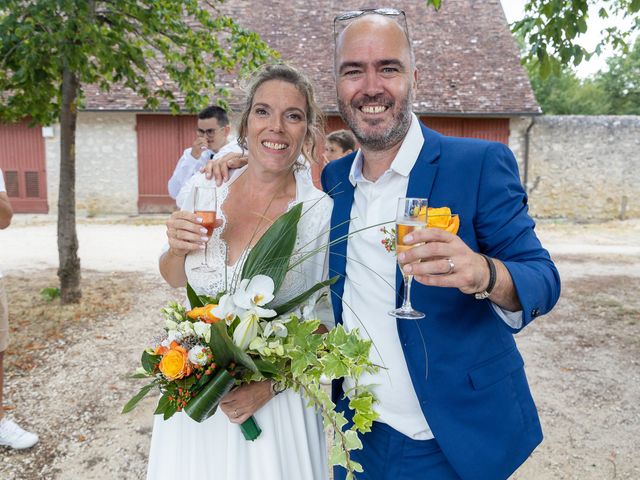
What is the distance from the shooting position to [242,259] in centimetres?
218

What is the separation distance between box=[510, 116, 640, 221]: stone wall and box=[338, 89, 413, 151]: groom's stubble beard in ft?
53.8

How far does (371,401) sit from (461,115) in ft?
52.6

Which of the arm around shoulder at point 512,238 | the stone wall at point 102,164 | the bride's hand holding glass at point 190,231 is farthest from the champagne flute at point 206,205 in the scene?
the stone wall at point 102,164

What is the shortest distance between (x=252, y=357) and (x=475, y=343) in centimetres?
78

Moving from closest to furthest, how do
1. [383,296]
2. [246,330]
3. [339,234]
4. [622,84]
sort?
[246,330] → [383,296] → [339,234] → [622,84]

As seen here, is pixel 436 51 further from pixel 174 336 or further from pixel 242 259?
pixel 174 336

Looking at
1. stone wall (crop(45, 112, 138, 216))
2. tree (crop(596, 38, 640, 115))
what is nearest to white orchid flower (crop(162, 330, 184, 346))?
stone wall (crop(45, 112, 138, 216))

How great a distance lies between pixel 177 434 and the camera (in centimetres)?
224

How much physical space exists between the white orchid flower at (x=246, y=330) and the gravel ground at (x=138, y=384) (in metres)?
2.52

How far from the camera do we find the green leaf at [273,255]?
78.5 inches

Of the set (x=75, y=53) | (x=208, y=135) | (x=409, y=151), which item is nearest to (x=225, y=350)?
(x=409, y=151)

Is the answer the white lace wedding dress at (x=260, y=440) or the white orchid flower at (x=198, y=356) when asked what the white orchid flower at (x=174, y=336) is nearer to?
the white orchid flower at (x=198, y=356)

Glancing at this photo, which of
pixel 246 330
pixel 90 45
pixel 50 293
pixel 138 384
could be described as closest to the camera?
pixel 246 330

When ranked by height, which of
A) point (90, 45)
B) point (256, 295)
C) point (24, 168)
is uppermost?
point (90, 45)
